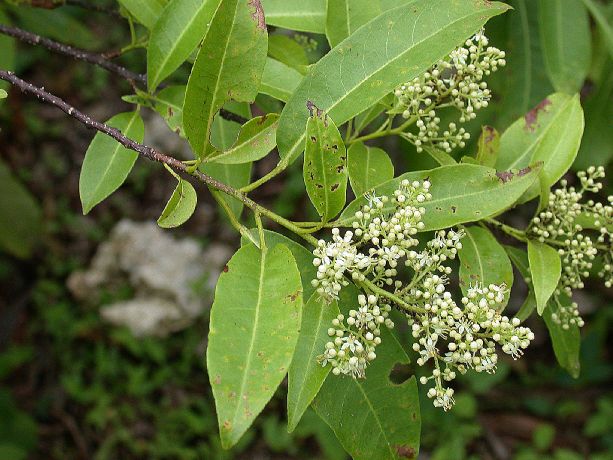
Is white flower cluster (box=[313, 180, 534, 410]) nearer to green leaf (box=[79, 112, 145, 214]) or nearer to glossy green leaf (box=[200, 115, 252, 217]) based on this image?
glossy green leaf (box=[200, 115, 252, 217])

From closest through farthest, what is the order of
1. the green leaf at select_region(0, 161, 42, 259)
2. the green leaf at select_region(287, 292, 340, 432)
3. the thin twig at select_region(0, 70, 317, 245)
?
the green leaf at select_region(287, 292, 340, 432), the thin twig at select_region(0, 70, 317, 245), the green leaf at select_region(0, 161, 42, 259)

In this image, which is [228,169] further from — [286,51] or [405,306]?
[405,306]

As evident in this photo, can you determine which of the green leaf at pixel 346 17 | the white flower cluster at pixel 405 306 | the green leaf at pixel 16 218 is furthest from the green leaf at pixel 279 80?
the green leaf at pixel 16 218

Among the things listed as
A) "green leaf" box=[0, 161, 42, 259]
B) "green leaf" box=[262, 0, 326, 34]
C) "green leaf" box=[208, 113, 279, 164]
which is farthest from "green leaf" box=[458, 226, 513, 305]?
"green leaf" box=[0, 161, 42, 259]

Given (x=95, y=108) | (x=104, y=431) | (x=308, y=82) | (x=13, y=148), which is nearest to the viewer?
(x=308, y=82)

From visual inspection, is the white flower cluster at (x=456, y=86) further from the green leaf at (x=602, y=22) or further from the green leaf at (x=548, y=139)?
the green leaf at (x=602, y=22)

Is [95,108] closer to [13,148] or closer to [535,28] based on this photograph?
[13,148]

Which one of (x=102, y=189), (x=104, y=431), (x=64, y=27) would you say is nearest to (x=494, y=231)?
(x=102, y=189)
